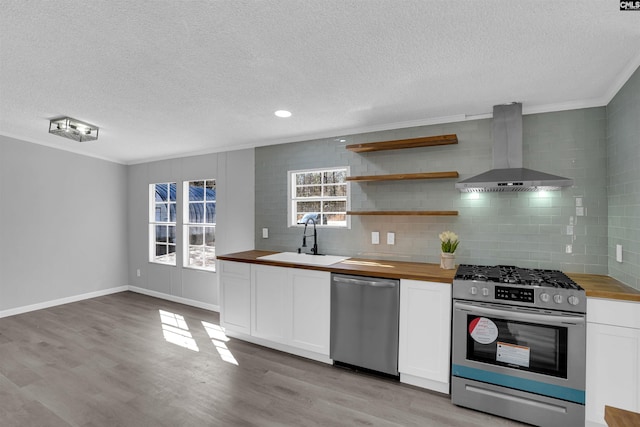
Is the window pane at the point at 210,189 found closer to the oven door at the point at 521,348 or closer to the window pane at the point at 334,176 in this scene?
the window pane at the point at 334,176

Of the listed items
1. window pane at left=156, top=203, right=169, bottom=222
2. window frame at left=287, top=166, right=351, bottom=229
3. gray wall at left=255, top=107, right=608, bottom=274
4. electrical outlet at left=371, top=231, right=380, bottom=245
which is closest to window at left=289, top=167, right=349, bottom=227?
window frame at left=287, top=166, right=351, bottom=229

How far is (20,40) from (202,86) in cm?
107

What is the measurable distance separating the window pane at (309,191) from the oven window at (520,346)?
7.26 feet

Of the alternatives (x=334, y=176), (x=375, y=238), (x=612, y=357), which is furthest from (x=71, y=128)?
(x=612, y=357)

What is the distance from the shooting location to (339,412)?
7.54ft

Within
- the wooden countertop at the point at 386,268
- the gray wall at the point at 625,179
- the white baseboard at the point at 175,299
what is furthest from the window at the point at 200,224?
the gray wall at the point at 625,179

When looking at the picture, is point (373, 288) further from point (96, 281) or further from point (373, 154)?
point (96, 281)

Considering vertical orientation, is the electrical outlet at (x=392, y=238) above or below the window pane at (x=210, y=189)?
below

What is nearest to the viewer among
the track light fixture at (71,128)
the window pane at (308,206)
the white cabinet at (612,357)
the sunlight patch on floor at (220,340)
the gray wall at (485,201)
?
the white cabinet at (612,357)

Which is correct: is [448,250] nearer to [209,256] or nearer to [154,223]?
[209,256]

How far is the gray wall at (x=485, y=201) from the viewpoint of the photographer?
2.63 meters

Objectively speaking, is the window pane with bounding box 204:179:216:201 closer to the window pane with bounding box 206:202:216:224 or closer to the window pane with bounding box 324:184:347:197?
the window pane with bounding box 206:202:216:224

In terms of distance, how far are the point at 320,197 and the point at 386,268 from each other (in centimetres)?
137

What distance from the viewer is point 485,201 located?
296 centimetres
